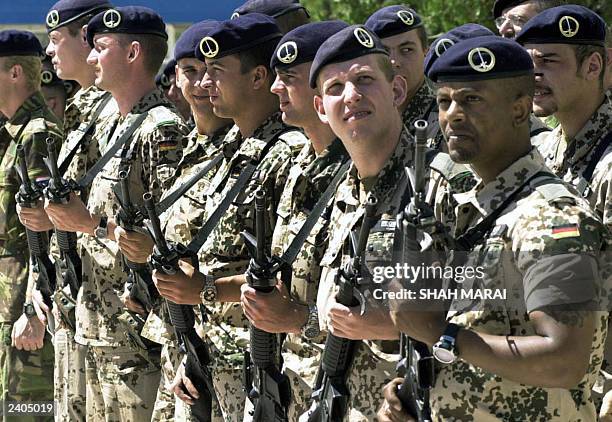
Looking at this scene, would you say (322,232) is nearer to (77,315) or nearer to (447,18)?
(77,315)

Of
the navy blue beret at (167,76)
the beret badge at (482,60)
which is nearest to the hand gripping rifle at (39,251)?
the navy blue beret at (167,76)

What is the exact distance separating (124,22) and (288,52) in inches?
80.0

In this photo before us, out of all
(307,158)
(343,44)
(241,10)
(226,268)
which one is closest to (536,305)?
(343,44)

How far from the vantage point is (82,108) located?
24.9 ft

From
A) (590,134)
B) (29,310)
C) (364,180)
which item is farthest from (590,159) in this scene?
(29,310)

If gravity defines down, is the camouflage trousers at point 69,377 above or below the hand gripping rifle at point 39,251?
below

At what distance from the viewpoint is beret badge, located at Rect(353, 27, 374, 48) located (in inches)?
174

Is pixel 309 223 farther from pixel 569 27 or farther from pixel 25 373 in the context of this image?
pixel 25 373

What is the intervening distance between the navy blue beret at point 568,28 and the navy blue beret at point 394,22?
36.1 inches

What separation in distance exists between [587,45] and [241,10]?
8.09 feet

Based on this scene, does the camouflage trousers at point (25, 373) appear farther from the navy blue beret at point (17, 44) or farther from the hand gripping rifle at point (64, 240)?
the navy blue beret at point (17, 44)

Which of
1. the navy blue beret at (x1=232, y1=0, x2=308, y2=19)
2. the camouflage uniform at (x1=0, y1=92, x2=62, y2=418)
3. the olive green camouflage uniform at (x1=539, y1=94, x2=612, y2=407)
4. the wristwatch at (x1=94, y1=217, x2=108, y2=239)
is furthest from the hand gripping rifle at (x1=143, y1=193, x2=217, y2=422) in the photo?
the camouflage uniform at (x1=0, y1=92, x2=62, y2=418)

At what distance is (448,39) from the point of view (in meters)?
5.09

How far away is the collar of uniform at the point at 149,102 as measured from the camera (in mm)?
6804
